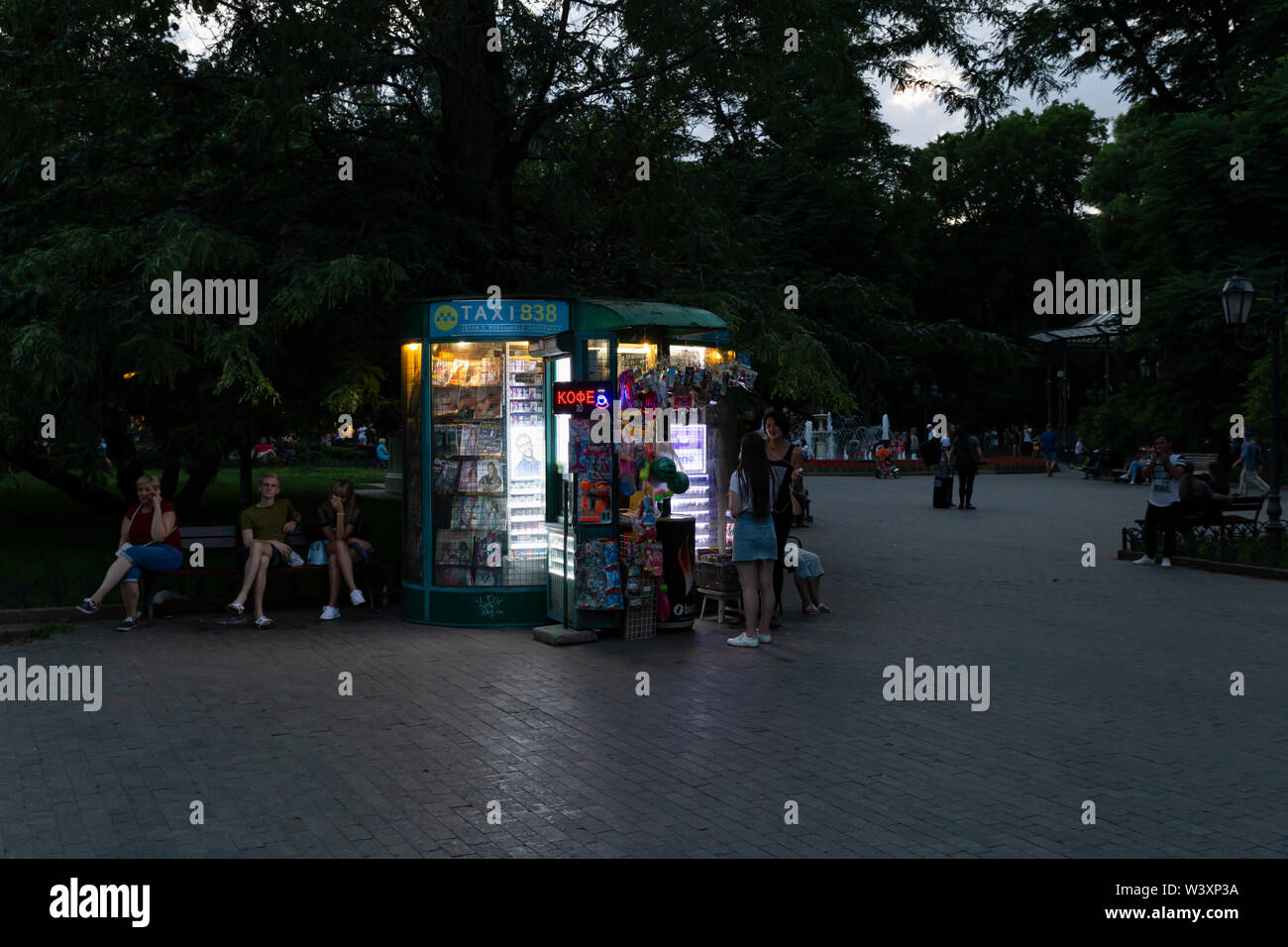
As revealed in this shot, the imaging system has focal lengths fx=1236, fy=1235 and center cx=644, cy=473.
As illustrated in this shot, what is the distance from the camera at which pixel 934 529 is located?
860 inches

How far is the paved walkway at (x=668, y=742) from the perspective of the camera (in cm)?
569

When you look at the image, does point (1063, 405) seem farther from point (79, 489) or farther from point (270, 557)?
point (270, 557)

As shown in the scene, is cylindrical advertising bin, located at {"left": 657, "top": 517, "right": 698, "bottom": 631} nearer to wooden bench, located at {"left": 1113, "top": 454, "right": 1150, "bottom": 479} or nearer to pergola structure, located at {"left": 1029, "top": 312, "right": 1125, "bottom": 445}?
wooden bench, located at {"left": 1113, "top": 454, "right": 1150, "bottom": 479}

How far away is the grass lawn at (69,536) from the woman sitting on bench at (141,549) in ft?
2.11

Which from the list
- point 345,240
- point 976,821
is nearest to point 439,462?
point 345,240

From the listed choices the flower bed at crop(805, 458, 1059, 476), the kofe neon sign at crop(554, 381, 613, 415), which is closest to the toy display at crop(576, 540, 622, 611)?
the kofe neon sign at crop(554, 381, 613, 415)

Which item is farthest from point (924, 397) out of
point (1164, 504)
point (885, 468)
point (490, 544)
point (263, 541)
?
point (263, 541)

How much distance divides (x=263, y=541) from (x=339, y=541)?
731 mm

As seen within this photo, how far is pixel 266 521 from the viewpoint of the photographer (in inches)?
481

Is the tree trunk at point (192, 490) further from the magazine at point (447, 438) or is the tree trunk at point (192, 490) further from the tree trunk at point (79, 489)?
the magazine at point (447, 438)

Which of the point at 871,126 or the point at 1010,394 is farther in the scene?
the point at 1010,394

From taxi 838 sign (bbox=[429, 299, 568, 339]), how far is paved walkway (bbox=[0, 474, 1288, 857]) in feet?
9.17

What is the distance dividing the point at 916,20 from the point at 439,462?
8281mm
